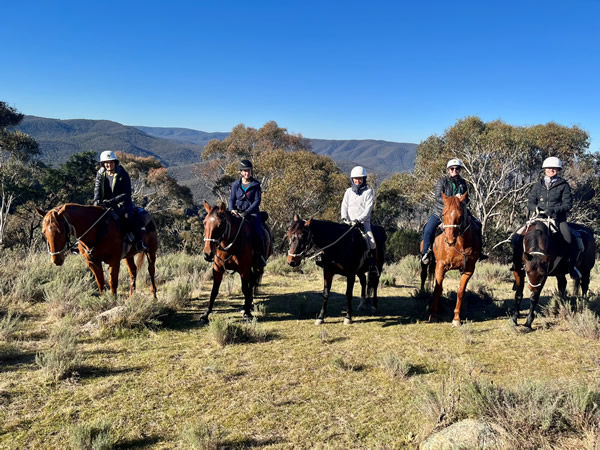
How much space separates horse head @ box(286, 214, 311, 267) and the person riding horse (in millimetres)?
4166

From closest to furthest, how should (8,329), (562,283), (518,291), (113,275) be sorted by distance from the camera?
(8,329) < (518,291) < (113,275) < (562,283)

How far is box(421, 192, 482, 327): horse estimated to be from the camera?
5.86 meters

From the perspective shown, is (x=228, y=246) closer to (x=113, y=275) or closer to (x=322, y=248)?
(x=322, y=248)

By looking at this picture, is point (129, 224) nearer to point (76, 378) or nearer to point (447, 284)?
point (76, 378)

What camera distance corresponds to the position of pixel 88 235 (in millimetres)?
6215

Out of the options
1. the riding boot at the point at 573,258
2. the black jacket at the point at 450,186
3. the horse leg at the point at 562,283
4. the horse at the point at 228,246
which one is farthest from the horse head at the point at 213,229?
the horse leg at the point at 562,283

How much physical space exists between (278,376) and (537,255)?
15.4 feet

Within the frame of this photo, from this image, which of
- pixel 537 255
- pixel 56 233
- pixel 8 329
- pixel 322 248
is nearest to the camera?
pixel 8 329

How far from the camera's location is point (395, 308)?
785 cm

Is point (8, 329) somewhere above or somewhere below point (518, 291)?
below

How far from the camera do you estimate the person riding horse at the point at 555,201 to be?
243 inches

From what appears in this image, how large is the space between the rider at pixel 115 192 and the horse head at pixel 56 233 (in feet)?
3.53

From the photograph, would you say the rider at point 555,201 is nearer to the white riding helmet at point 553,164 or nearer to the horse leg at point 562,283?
the white riding helmet at point 553,164

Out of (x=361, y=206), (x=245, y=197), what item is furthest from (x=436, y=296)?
(x=245, y=197)
